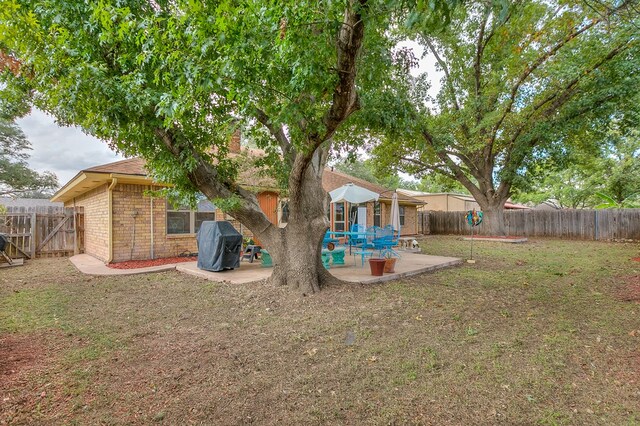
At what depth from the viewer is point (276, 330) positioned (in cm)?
415

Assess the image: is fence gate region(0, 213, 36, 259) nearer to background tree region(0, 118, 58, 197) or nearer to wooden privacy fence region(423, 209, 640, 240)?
background tree region(0, 118, 58, 197)

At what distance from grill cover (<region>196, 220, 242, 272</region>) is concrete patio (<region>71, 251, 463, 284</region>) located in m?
0.18

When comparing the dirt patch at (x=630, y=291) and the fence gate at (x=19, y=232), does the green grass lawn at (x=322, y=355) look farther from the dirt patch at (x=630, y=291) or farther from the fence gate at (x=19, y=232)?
the fence gate at (x=19, y=232)

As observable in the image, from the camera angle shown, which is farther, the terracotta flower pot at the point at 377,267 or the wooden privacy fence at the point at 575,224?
the wooden privacy fence at the point at 575,224

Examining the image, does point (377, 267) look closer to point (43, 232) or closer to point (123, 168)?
point (123, 168)

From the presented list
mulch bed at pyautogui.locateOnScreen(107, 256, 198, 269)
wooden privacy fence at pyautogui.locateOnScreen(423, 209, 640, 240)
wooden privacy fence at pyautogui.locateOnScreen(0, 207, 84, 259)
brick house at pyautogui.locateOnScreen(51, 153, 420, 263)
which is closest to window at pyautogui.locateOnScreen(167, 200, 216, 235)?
brick house at pyautogui.locateOnScreen(51, 153, 420, 263)

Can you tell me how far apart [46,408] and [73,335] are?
1.79 metres

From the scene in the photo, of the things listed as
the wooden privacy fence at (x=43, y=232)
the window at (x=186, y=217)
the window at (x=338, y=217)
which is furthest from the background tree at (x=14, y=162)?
the window at (x=338, y=217)

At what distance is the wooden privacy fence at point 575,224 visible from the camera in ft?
53.3

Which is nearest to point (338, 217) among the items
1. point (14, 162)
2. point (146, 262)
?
point (146, 262)

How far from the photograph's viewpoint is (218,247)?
Result: 7430 millimetres

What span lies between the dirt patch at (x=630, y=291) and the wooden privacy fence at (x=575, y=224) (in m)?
12.1

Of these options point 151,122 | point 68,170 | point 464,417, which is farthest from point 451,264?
point 68,170

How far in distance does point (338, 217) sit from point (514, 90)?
377 inches
